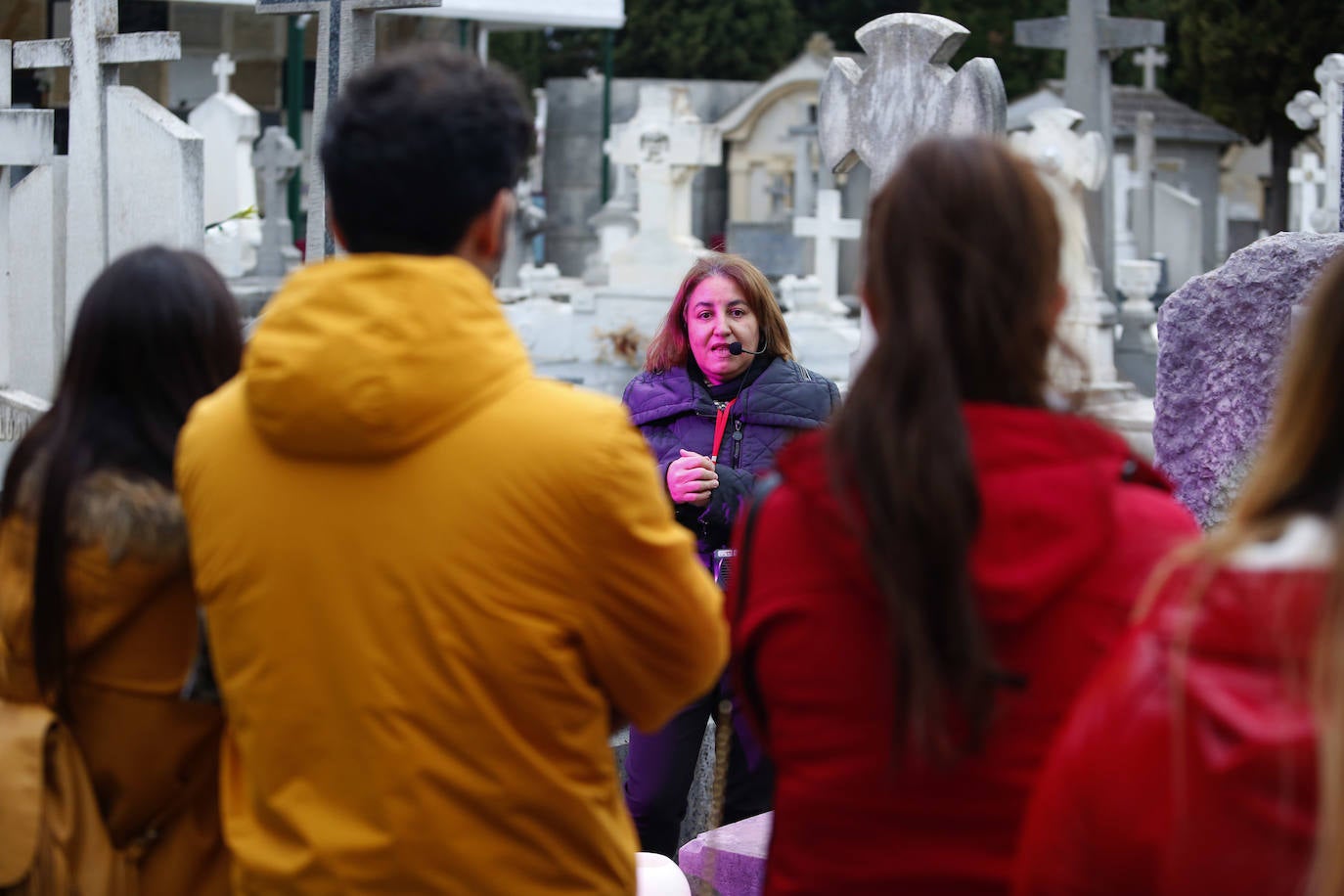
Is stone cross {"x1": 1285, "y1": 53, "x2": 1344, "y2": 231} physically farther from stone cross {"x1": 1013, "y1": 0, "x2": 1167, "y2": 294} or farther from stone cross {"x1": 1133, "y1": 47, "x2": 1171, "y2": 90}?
stone cross {"x1": 1133, "y1": 47, "x2": 1171, "y2": 90}

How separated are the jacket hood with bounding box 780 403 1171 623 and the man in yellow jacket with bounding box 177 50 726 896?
1.15ft

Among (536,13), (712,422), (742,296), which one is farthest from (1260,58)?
(712,422)

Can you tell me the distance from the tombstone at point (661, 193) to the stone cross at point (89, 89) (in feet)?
27.2

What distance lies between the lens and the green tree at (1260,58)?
66.3 ft

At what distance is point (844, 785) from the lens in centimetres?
202

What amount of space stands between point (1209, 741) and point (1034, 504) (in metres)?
0.42

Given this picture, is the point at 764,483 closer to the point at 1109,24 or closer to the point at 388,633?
the point at 388,633

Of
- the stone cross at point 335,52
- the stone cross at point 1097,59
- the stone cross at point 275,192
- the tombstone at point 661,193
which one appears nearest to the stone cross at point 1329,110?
the stone cross at point 1097,59

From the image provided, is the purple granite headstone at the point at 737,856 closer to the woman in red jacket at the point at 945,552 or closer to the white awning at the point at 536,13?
the woman in red jacket at the point at 945,552

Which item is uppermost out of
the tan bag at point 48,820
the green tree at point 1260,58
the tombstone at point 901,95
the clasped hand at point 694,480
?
the green tree at point 1260,58

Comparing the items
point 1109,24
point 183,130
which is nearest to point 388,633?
point 183,130

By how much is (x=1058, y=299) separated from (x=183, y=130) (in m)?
4.86

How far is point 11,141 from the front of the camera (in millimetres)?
6191

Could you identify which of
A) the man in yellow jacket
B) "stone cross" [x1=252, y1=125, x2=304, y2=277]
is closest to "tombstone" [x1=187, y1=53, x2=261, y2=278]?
"stone cross" [x1=252, y1=125, x2=304, y2=277]
